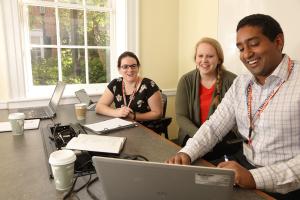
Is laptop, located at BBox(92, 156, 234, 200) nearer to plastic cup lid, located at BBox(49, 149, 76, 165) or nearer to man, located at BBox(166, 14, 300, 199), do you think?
plastic cup lid, located at BBox(49, 149, 76, 165)

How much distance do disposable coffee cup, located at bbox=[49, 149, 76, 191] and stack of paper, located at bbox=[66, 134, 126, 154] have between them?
0.92 ft

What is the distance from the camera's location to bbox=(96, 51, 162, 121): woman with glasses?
2.23 meters

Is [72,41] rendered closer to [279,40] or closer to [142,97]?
[142,97]

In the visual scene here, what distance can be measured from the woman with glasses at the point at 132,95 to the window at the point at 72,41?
69cm

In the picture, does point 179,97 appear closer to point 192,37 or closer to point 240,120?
point 240,120

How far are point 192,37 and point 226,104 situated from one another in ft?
5.76

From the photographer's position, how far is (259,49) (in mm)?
1229

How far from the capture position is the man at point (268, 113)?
1.07 meters

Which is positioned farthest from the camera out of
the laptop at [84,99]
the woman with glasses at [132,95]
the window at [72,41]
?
the window at [72,41]

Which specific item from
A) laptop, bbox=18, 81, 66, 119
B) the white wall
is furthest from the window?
the white wall

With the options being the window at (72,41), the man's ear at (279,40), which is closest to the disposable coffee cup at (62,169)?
the man's ear at (279,40)

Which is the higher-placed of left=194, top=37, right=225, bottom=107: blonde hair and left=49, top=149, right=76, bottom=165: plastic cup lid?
left=194, top=37, right=225, bottom=107: blonde hair

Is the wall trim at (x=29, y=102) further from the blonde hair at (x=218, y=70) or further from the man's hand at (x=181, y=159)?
the man's hand at (x=181, y=159)

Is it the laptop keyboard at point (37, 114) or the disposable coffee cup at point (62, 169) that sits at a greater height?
the disposable coffee cup at point (62, 169)
